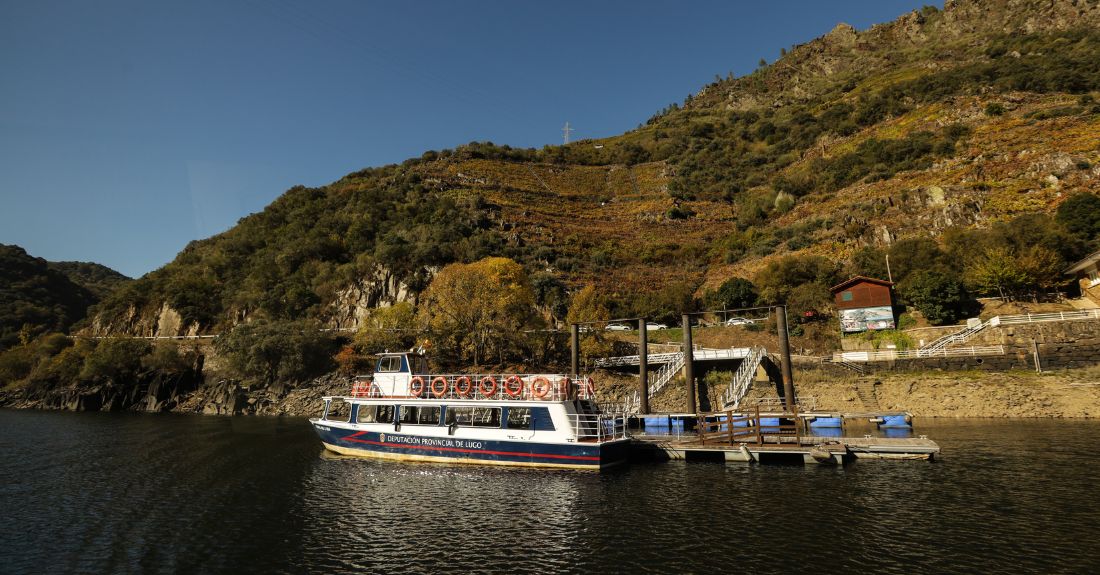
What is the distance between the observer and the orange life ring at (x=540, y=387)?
24828 millimetres

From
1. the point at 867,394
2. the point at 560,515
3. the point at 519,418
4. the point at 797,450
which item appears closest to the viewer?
the point at 560,515

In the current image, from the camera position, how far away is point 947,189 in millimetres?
67625

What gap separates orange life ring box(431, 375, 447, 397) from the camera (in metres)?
26.8

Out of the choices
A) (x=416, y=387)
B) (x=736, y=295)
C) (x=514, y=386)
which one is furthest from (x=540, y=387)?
(x=736, y=295)

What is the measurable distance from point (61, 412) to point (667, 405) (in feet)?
227

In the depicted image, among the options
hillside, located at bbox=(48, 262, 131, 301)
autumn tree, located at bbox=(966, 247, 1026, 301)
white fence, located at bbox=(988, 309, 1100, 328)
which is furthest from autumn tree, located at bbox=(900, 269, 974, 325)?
hillside, located at bbox=(48, 262, 131, 301)

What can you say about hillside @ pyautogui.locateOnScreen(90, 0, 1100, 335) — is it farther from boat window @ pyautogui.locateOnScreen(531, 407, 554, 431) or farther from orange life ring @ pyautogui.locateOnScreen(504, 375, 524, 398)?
boat window @ pyautogui.locateOnScreen(531, 407, 554, 431)

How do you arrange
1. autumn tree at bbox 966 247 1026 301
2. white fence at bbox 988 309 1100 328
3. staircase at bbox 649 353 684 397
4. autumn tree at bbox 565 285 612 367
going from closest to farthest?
white fence at bbox 988 309 1100 328
autumn tree at bbox 966 247 1026 301
staircase at bbox 649 353 684 397
autumn tree at bbox 565 285 612 367

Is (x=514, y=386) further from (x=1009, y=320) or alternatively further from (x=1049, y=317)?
(x=1049, y=317)

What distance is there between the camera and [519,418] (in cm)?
2509

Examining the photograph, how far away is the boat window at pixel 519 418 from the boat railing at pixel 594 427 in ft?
7.57

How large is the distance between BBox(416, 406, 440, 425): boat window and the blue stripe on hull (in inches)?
35.5

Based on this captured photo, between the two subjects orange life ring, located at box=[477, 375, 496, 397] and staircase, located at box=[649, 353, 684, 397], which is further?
staircase, located at box=[649, 353, 684, 397]

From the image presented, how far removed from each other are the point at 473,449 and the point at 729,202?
10742cm
